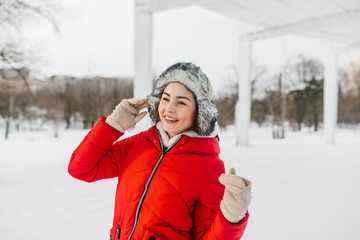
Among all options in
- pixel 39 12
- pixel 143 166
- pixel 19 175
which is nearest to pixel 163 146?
pixel 143 166

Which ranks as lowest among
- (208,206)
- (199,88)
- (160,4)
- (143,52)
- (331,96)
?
(208,206)

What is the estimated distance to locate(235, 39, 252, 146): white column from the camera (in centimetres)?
1088

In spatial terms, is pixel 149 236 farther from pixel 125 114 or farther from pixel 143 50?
pixel 143 50

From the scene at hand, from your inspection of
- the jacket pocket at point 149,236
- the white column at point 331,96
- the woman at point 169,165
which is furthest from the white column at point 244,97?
the jacket pocket at point 149,236

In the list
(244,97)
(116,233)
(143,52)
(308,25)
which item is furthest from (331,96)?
(116,233)

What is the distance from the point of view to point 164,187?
120cm

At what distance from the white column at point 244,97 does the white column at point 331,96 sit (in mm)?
4254

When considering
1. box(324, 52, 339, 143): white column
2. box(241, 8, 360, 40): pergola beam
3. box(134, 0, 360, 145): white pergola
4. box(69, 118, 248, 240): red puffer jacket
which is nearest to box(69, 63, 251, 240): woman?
box(69, 118, 248, 240): red puffer jacket

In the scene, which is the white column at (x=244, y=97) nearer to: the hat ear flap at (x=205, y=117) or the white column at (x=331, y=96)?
the white column at (x=331, y=96)

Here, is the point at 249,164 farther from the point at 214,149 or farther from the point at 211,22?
the point at 211,22

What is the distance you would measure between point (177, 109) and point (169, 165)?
24 cm

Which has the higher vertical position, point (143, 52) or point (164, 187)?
point (143, 52)

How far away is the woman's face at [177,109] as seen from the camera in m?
1.29

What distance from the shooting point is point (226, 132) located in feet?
53.5
